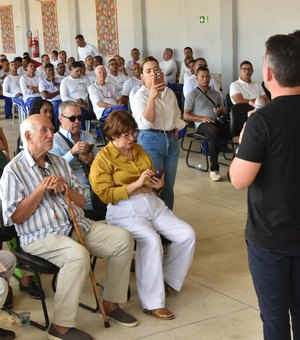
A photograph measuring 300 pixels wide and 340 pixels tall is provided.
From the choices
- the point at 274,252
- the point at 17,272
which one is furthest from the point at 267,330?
the point at 17,272

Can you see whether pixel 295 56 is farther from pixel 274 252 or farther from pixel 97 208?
pixel 97 208

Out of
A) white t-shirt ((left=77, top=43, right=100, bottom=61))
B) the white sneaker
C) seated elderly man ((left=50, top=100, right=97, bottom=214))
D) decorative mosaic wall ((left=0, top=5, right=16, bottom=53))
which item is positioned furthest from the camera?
decorative mosaic wall ((left=0, top=5, right=16, bottom=53))

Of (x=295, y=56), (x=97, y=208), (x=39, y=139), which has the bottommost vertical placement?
(x=97, y=208)

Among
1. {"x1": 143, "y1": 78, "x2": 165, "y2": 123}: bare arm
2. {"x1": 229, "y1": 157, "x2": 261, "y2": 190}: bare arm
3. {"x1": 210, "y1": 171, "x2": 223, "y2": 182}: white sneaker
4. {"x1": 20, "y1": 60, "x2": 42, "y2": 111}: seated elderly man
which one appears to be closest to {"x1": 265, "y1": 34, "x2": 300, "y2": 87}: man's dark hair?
{"x1": 229, "y1": 157, "x2": 261, "y2": 190}: bare arm

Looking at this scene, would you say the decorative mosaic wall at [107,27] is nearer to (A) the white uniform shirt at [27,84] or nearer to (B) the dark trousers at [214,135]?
(A) the white uniform shirt at [27,84]

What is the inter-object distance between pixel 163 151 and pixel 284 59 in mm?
2868

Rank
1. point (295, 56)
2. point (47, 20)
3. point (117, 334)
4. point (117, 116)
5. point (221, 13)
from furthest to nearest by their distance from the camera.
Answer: point (47, 20) → point (221, 13) → point (117, 116) → point (117, 334) → point (295, 56)

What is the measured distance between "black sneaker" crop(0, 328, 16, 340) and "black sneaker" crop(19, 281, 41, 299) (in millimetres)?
534

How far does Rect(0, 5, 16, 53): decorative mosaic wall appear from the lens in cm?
2248

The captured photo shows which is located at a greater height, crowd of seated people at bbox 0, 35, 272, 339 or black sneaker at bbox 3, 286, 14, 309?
crowd of seated people at bbox 0, 35, 272, 339

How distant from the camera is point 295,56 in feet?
7.55

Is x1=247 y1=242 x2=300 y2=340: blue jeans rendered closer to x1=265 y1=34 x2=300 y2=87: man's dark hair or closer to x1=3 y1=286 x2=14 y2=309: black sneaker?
x1=265 y1=34 x2=300 y2=87: man's dark hair

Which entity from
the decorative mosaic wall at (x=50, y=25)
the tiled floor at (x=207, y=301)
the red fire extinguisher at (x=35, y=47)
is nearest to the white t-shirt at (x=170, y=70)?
the decorative mosaic wall at (x=50, y=25)

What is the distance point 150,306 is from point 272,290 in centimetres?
150
